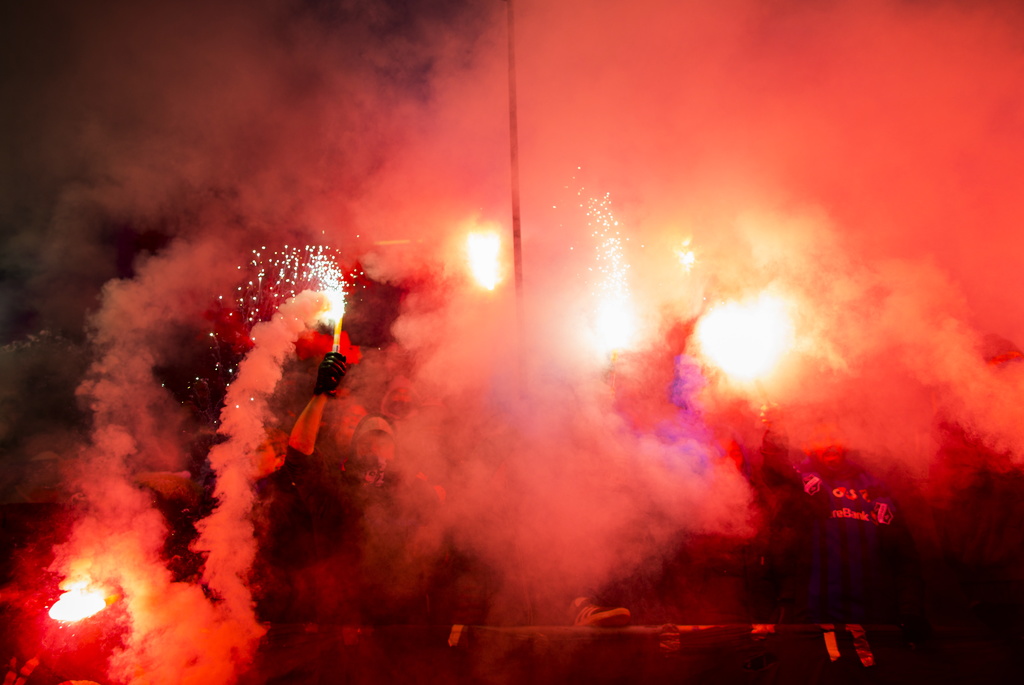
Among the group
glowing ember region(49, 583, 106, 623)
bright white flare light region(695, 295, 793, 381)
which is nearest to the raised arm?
glowing ember region(49, 583, 106, 623)

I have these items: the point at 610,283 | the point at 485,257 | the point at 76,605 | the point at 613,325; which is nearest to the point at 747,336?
the point at 613,325

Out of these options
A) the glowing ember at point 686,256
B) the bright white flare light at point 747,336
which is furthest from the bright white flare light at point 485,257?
the bright white flare light at point 747,336

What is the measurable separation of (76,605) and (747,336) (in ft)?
16.1

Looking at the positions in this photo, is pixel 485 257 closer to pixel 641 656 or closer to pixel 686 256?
pixel 686 256

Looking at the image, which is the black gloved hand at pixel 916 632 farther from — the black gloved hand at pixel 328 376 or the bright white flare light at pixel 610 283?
the black gloved hand at pixel 328 376

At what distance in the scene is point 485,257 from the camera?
476 centimetres

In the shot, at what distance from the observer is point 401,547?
3.28 m

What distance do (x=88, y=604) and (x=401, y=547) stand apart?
1.59 metres

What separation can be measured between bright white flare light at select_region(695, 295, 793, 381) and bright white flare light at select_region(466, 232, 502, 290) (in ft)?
6.63

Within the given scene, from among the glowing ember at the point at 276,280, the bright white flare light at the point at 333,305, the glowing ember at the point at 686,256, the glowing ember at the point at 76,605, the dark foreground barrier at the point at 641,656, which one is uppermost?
the glowing ember at the point at 276,280

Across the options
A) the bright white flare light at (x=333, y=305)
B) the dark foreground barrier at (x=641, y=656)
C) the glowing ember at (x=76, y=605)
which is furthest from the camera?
the bright white flare light at (x=333, y=305)

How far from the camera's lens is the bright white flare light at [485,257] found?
4.68 meters

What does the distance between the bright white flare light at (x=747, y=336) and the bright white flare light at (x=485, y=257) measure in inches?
79.6

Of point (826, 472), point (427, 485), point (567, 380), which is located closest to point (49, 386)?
point (427, 485)
